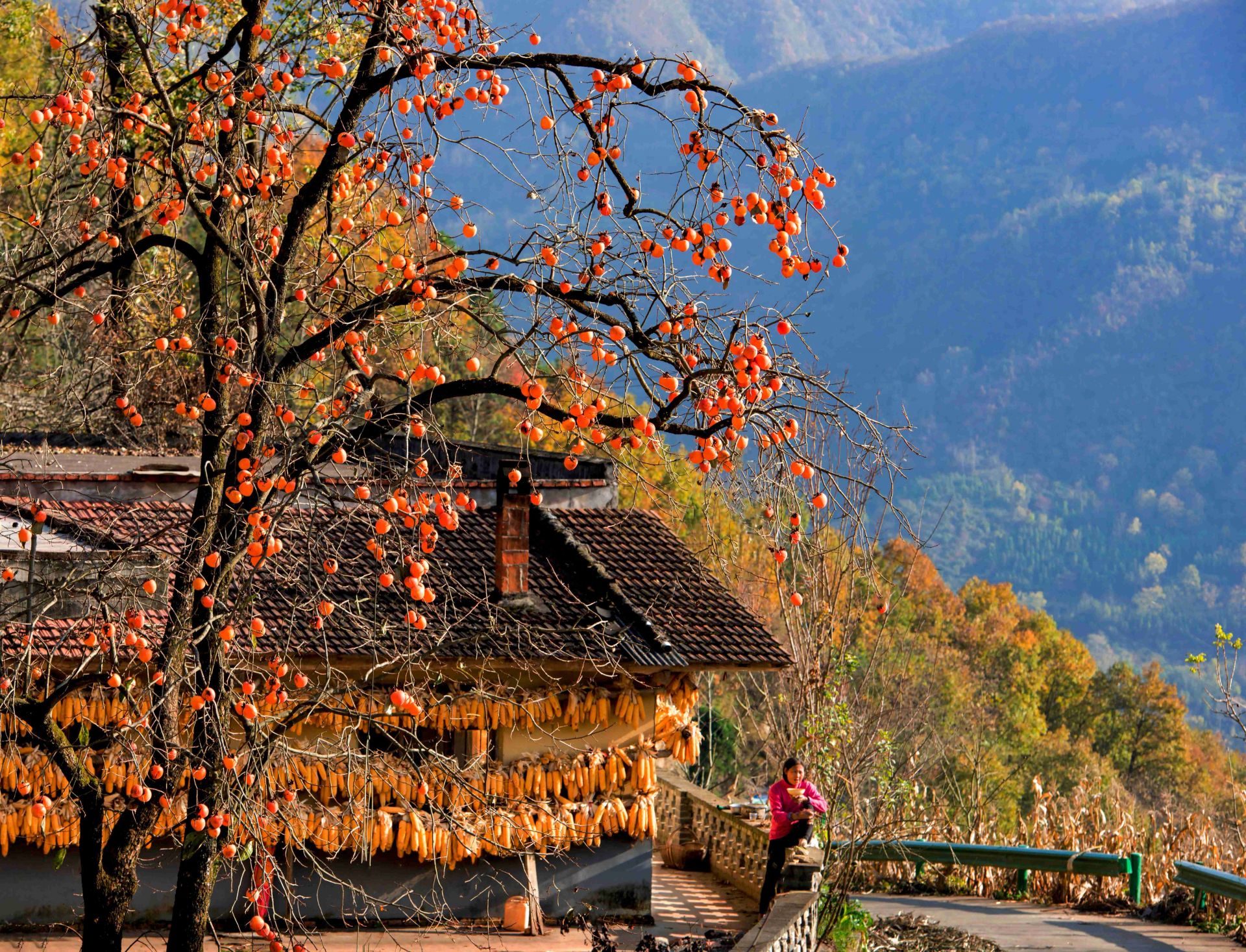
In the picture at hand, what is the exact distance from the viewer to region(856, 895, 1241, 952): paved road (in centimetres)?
1412

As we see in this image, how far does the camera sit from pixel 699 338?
7.49 meters

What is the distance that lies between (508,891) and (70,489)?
277 inches

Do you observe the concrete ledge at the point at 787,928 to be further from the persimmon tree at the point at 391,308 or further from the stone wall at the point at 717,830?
the stone wall at the point at 717,830

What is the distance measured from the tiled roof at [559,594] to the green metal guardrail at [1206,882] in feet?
16.2

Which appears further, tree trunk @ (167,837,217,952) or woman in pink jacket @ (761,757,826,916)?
woman in pink jacket @ (761,757,826,916)

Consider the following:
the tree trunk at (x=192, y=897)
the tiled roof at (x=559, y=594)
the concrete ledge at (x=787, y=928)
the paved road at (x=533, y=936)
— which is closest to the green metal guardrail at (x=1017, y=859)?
the paved road at (x=533, y=936)

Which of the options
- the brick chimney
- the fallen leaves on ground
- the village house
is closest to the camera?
the fallen leaves on ground

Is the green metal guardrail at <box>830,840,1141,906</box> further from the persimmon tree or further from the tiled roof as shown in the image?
the persimmon tree

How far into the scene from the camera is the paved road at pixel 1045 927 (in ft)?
46.3

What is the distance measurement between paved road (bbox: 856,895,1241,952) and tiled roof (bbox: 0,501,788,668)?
3.46 m

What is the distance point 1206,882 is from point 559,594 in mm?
7940

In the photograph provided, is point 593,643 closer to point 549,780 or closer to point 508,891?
point 549,780

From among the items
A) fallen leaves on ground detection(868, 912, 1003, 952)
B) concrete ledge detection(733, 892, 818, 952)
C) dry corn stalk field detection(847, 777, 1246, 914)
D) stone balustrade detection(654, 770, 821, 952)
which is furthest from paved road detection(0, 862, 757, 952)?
concrete ledge detection(733, 892, 818, 952)

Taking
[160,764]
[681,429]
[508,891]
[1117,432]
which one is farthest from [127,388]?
[1117,432]
